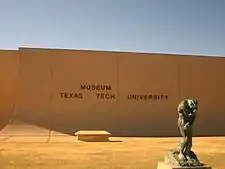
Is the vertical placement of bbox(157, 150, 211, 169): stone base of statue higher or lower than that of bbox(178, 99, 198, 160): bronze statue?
lower

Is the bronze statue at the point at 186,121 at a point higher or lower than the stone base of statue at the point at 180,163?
higher

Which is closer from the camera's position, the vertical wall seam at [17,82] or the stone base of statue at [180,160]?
the stone base of statue at [180,160]

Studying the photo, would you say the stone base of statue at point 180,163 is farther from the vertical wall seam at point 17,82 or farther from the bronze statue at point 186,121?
the vertical wall seam at point 17,82

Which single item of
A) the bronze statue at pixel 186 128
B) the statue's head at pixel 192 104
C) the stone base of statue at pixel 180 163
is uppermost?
the statue's head at pixel 192 104

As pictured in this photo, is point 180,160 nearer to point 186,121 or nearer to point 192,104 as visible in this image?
point 186,121

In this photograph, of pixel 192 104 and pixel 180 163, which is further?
pixel 192 104

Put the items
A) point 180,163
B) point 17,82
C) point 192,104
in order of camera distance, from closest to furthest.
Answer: point 180,163
point 192,104
point 17,82

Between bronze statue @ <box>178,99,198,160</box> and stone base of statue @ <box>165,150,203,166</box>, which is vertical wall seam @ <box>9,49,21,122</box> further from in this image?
bronze statue @ <box>178,99,198,160</box>

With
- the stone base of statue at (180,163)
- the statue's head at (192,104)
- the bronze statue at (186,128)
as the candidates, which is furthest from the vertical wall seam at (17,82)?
the statue's head at (192,104)

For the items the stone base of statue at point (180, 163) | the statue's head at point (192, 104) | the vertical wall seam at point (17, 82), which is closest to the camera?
the stone base of statue at point (180, 163)

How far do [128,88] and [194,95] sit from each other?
3597 millimetres

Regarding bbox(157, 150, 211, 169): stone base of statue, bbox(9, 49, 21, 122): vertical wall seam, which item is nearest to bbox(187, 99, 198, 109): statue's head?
bbox(157, 150, 211, 169): stone base of statue

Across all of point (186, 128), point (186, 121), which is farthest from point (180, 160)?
point (186, 121)

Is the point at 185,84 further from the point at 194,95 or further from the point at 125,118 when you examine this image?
the point at 125,118
